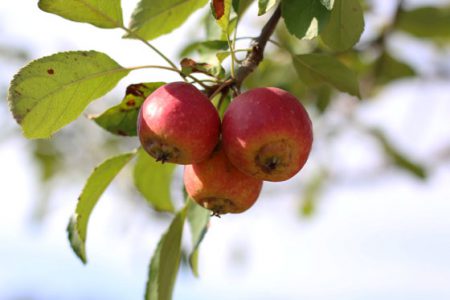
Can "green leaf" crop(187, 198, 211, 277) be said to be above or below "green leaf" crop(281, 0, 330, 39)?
below

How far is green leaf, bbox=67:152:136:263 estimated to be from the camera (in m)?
1.50

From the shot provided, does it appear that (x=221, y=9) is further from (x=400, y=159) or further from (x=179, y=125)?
(x=400, y=159)

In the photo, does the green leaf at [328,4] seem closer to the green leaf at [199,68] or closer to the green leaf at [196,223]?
the green leaf at [199,68]

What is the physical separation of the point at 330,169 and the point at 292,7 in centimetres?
244

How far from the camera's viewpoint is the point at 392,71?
8.84 ft

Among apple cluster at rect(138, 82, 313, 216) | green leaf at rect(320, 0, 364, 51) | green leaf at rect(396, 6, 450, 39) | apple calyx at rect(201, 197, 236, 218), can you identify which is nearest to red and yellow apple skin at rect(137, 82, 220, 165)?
apple cluster at rect(138, 82, 313, 216)

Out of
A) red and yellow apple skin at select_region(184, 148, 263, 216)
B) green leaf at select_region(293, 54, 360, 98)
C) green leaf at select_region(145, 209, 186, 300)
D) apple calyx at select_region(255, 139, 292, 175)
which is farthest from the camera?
green leaf at select_region(145, 209, 186, 300)

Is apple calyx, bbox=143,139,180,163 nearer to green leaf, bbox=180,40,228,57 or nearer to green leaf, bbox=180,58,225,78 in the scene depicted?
green leaf, bbox=180,58,225,78

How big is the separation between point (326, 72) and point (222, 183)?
15.3 inches

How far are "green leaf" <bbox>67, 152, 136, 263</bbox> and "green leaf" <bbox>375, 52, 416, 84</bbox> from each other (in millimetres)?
1382

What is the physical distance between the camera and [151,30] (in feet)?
4.88

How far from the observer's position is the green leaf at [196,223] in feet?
5.20

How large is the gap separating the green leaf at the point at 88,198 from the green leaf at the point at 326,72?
427 mm

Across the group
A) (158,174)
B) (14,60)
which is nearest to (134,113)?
(158,174)
